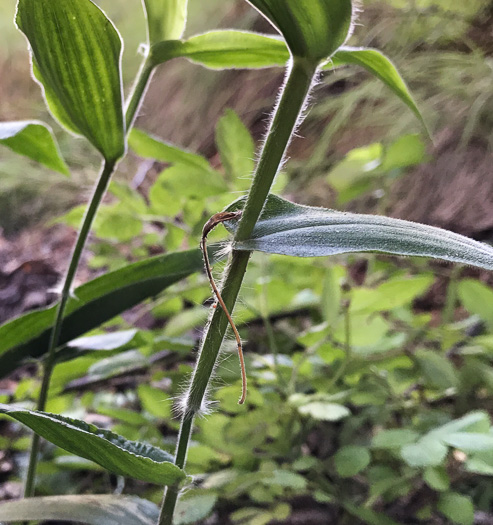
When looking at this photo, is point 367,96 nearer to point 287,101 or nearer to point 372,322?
point 372,322

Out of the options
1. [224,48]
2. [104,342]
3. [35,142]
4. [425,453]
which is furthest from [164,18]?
[425,453]

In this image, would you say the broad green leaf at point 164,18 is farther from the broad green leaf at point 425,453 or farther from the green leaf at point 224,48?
the broad green leaf at point 425,453

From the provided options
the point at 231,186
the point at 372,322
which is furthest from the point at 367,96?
the point at 372,322

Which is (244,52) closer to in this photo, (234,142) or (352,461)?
(234,142)

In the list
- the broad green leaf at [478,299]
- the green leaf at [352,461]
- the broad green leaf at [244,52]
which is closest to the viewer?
the broad green leaf at [244,52]

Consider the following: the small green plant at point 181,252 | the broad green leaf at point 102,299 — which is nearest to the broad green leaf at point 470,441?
the small green plant at point 181,252

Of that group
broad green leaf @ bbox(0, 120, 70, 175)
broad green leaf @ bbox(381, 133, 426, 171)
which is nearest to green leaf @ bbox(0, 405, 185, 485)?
broad green leaf @ bbox(0, 120, 70, 175)
